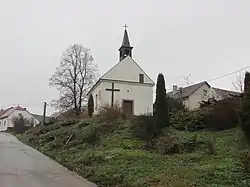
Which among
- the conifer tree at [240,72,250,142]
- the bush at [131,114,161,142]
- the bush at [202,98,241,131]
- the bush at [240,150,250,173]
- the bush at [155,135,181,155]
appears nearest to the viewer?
the bush at [240,150,250,173]

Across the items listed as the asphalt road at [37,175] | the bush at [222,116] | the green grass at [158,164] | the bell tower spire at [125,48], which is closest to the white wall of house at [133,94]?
the bell tower spire at [125,48]

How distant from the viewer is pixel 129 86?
151ft

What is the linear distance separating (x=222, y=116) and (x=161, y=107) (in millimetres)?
3468

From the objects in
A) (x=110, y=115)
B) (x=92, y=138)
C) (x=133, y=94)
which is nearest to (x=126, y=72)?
(x=133, y=94)

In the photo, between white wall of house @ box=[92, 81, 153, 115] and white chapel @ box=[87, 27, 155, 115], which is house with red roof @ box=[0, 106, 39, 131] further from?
white wall of house @ box=[92, 81, 153, 115]

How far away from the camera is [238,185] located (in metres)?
8.55

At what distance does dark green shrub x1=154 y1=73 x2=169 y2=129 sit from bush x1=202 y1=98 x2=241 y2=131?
2.31 meters

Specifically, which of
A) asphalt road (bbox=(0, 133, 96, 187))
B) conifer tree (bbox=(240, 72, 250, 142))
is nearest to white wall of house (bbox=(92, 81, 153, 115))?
asphalt road (bbox=(0, 133, 96, 187))

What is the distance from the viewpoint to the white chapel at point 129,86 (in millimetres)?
44812

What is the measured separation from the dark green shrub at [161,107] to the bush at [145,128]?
1019mm

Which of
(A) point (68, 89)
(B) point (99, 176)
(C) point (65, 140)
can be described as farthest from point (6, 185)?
(A) point (68, 89)

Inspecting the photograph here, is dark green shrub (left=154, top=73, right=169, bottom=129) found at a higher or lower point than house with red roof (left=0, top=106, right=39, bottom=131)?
lower

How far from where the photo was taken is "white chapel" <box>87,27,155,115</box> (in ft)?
147

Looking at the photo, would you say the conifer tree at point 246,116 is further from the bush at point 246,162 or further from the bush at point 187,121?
the bush at point 187,121
